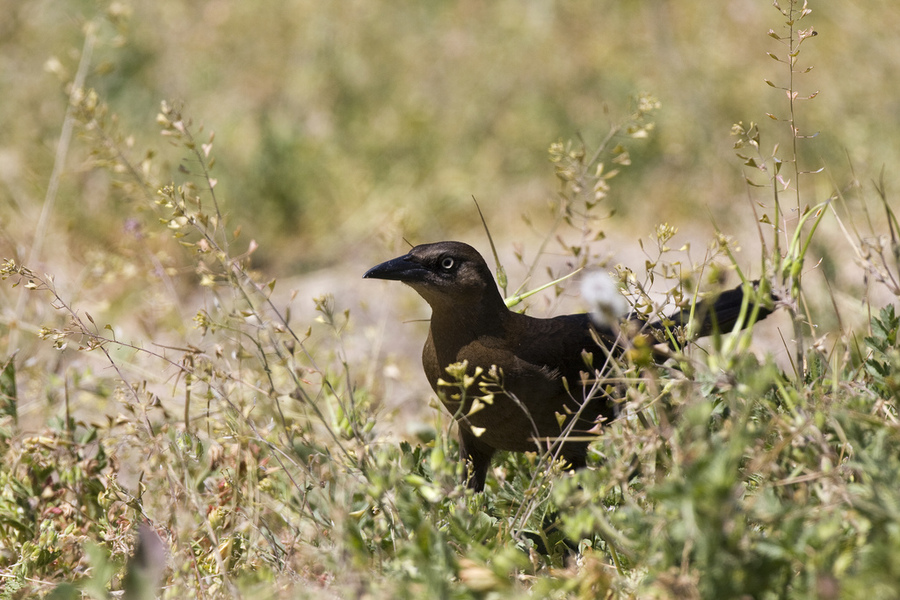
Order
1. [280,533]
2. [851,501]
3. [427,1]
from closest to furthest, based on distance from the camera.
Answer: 1. [851,501]
2. [280,533]
3. [427,1]

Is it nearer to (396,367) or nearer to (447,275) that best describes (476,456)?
(447,275)

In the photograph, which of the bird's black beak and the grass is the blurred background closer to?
→ the grass

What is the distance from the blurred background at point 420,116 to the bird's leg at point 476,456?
7.13ft

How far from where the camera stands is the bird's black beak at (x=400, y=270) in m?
3.01

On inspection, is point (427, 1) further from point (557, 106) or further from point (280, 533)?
point (280, 533)

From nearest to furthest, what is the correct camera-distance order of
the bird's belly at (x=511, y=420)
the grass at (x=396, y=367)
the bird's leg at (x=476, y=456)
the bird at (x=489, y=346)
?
the grass at (x=396, y=367) < the bird's belly at (x=511, y=420) < the bird at (x=489, y=346) < the bird's leg at (x=476, y=456)

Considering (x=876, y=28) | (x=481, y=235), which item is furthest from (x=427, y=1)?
(x=876, y=28)

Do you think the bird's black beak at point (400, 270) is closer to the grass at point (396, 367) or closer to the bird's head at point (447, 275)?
the bird's head at point (447, 275)

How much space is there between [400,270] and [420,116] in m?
4.79

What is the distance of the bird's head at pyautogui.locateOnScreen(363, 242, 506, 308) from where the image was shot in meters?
3.08

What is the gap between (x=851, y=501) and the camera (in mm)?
1700

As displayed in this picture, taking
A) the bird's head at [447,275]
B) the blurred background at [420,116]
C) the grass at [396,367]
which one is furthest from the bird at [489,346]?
the blurred background at [420,116]

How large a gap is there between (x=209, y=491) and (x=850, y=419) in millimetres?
1884

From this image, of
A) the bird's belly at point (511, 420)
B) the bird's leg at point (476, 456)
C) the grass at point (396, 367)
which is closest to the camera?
the grass at point (396, 367)
